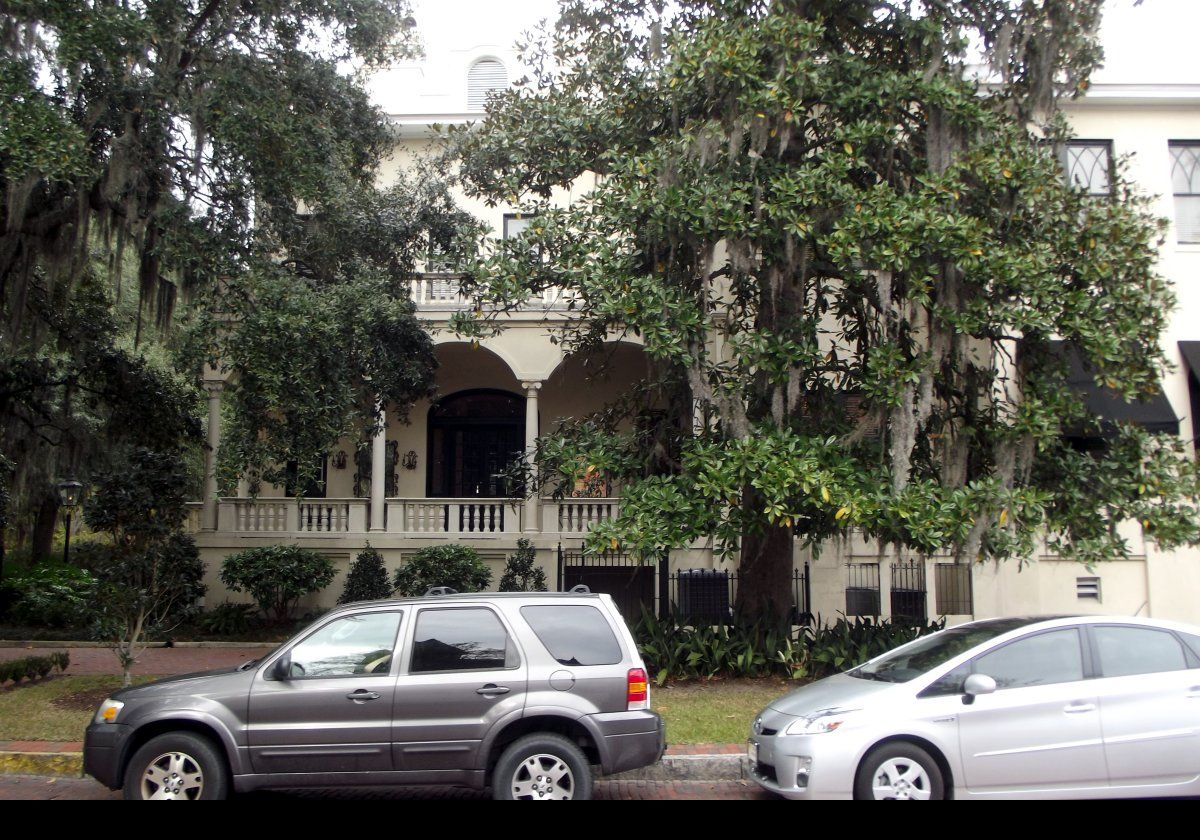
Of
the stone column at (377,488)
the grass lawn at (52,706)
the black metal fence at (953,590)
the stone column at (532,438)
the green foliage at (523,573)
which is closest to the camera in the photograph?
the grass lawn at (52,706)

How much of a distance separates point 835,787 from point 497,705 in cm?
243

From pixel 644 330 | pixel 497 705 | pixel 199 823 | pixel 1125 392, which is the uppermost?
pixel 644 330

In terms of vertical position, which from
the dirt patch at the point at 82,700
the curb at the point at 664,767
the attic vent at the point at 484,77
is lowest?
the curb at the point at 664,767

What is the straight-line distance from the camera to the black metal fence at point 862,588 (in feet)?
55.3

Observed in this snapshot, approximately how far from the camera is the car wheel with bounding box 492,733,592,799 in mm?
6668

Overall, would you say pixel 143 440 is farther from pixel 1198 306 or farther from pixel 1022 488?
pixel 1198 306

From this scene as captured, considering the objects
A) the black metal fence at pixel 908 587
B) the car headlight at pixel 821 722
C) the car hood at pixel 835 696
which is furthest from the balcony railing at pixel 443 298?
the car headlight at pixel 821 722

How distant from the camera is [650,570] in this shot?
60.4ft

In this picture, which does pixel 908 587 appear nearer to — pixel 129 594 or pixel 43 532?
pixel 129 594

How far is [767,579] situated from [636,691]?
6461mm

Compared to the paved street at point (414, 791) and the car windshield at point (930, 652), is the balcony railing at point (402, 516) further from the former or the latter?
the car windshield at point (930, 652)

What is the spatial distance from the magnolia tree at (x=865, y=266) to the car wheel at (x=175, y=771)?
15.6ft

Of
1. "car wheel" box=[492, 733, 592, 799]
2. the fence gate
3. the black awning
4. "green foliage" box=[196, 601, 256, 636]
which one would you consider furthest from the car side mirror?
"green foliage" box=[196, 601, 256, 636]

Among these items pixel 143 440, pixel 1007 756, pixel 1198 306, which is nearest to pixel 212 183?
pixel 143 440
